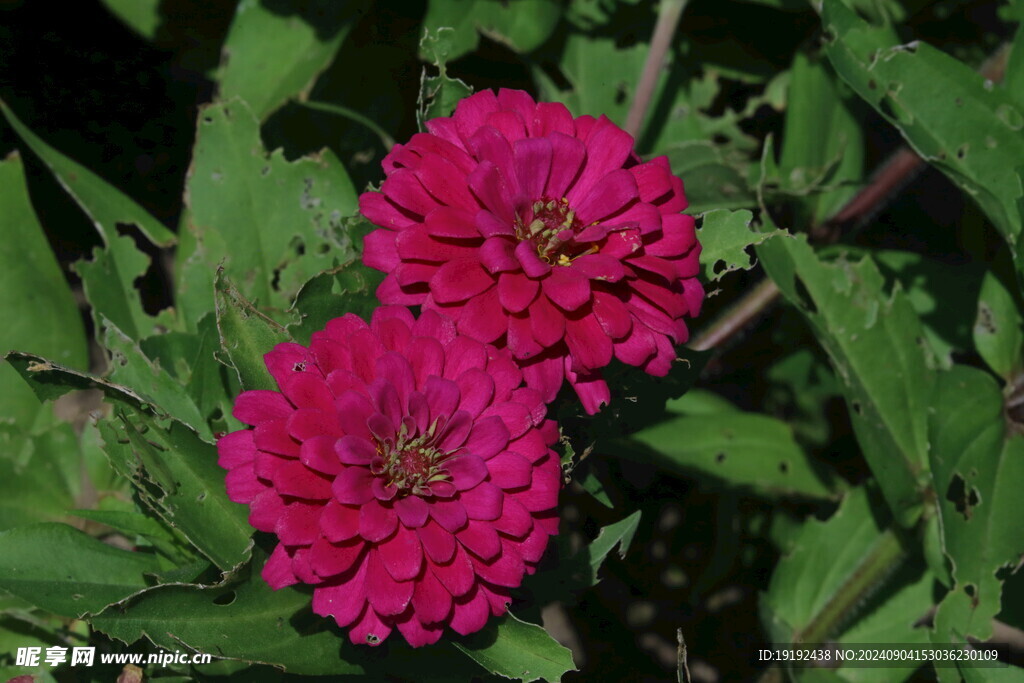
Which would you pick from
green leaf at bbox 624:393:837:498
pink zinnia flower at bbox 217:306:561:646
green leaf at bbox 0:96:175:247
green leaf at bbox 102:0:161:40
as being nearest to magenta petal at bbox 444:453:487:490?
pink zinnia flower at bbox 217:306:561:646

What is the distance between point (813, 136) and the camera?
2.26 m

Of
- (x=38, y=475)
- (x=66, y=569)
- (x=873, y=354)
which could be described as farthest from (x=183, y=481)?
(x=873, y=354)

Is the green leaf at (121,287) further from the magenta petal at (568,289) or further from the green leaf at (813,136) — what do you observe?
the green leaf at (813,136)

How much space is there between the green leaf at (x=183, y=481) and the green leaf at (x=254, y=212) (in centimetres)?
49

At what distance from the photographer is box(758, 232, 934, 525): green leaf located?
1.82 meters

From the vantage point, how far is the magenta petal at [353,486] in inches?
41.3

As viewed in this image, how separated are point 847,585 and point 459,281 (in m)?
1.31

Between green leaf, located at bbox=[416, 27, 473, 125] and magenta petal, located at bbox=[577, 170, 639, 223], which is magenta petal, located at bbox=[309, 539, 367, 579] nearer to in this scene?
magenta petal, located at bbox=[577, 170, 639, 223]

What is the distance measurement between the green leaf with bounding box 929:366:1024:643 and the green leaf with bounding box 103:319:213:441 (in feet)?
4.22

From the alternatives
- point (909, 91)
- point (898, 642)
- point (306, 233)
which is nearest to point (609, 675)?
point (898, 642)

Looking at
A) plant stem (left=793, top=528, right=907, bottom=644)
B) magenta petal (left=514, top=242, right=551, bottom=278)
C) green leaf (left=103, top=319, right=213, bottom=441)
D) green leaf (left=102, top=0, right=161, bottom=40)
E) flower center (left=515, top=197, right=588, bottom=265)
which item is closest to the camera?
magenta petal (left=514, top=242, right=551, bottom=278)

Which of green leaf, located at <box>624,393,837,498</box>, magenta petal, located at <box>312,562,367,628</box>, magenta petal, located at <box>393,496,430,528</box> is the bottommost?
green leaf, located at <box>624,393,837,498</box>

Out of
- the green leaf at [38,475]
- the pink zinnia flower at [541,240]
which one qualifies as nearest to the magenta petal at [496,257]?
the pink zinnia flower at [541,240]

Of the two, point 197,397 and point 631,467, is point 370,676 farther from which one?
point 631,467
